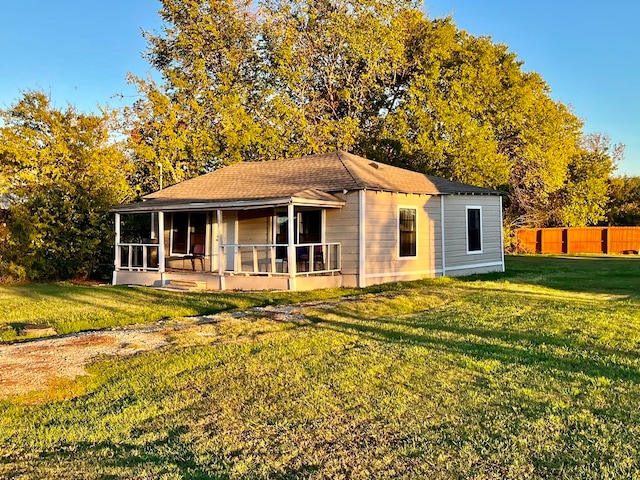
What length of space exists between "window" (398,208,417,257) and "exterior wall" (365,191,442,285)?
135 mm

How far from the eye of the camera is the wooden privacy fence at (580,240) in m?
31.3

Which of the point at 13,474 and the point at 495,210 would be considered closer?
the point at 13,474

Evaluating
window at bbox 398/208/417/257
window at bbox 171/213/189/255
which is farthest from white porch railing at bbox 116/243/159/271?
window at bbox 398/208/417/257

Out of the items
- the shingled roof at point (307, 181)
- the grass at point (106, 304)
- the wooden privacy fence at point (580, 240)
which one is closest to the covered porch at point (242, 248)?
the shingled roof at point (307, 181)

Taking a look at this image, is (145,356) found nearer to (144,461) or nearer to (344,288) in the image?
(144,461)

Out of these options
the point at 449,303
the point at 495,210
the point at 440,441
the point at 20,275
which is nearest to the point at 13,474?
the point at 440,441

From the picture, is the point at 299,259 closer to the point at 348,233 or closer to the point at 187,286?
the point at 348,233

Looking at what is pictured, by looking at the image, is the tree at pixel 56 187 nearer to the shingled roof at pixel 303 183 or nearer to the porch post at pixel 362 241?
the shingled roof at pixel 303 183

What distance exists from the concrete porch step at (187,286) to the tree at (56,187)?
5349 mm

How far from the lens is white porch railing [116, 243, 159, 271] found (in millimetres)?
17438

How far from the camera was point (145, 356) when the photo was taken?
6855 millimetres

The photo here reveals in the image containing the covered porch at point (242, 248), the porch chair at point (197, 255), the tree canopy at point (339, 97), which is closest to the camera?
the covered porch at point (242, 248)

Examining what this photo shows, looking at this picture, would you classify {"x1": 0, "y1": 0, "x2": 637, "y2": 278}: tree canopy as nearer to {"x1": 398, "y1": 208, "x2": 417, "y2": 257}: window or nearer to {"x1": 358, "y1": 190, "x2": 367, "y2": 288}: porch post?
{"x1": 398, "y1": 208, "x2": 417, "y2": 257}: window

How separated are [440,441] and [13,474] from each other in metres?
2.88
